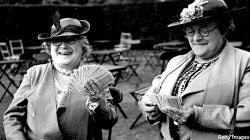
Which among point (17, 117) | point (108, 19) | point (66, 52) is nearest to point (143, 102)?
point (66, 52)

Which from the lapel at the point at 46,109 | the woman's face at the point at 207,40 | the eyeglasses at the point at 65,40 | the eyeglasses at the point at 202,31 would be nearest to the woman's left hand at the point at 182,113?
the woman's face at the point at 207,40

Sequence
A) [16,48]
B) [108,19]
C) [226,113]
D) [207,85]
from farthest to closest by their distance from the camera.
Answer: [108,19]
[16,48]
[207,85]
[226,113]

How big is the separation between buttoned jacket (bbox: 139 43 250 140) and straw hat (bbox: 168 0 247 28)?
0.25 m

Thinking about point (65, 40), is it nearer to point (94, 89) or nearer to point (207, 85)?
point (94, 89)

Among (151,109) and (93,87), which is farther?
(151,109)

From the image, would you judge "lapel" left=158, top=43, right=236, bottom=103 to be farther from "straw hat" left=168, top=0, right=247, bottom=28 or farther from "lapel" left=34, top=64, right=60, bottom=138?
"lapel" left=34, top=64, right=60, bottom=138

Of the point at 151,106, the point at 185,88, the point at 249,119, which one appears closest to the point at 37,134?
the point at 151,106

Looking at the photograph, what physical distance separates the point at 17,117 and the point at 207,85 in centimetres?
158

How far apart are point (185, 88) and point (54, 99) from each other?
1.08 metres

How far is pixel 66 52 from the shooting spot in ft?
8.55

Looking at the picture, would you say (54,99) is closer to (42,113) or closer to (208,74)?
(42,113)

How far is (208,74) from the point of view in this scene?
2.23 metres

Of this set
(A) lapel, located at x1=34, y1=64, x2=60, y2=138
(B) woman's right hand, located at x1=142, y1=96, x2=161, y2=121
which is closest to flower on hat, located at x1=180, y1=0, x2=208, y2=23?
(B) woman's right hand, located at x1=142, y1=96, x2=161, y2=121

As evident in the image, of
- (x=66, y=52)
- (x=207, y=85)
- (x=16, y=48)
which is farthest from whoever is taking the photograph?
(x=16, y=48)
